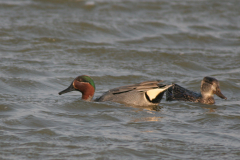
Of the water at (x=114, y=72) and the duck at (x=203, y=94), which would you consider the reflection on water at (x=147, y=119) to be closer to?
the water at (x=114, y=72)

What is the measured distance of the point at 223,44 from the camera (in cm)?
1323

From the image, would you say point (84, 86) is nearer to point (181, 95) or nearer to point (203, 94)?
point (181, 95)

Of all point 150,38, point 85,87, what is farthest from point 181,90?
point 150,38

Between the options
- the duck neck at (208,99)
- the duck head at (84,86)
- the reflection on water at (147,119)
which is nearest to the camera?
the reflection on water at (147,119)

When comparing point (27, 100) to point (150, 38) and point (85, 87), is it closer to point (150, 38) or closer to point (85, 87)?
point (85, 87)

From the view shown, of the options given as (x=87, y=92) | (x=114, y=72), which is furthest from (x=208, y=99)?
(x=114, y=72)

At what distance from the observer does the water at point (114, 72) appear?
560 centimetres

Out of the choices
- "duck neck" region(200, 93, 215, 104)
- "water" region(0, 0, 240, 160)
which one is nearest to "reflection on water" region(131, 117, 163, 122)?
"water" region(0, 0, 240, 160)

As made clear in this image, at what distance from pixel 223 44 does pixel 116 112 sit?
7.22m

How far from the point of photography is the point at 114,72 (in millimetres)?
9945

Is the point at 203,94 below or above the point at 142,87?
below

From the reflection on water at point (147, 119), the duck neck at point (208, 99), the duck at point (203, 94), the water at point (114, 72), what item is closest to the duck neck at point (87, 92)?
the water at point (114, 72)

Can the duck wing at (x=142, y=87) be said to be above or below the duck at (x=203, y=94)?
above

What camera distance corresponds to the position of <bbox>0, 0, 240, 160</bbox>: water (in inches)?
220
